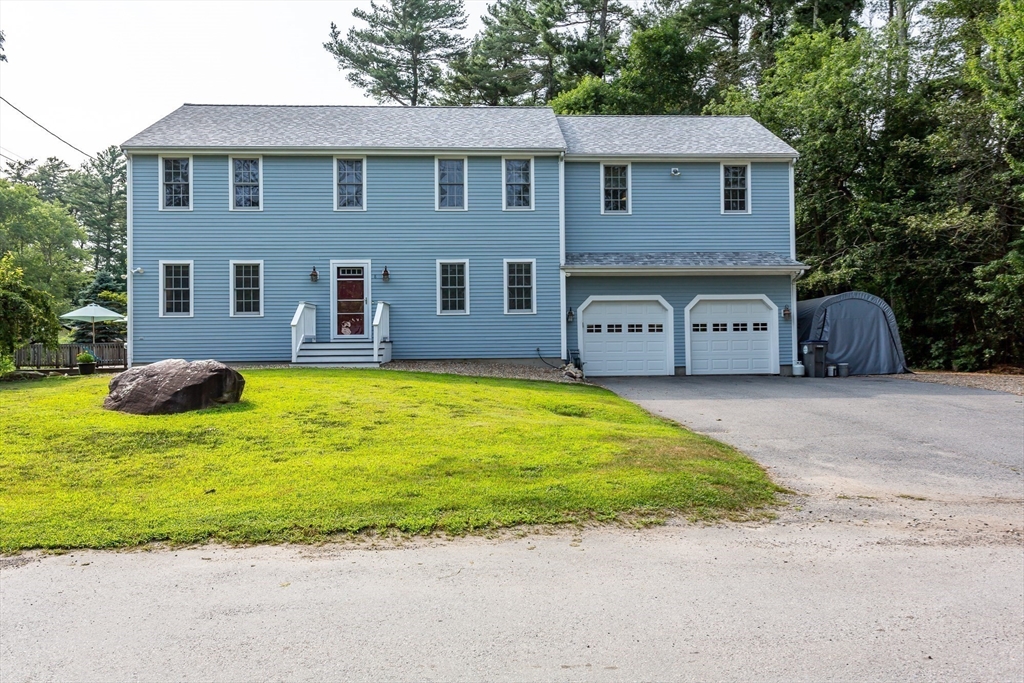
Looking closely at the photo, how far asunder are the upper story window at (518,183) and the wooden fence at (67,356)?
12.1 m

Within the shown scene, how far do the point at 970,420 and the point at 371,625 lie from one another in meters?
10.7

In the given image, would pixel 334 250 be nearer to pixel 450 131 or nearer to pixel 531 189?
pixel 450 131

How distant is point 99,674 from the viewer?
292cm

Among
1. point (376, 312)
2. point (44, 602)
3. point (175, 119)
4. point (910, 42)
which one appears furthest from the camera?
point (910, 42)

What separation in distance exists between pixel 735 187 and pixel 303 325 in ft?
41.0

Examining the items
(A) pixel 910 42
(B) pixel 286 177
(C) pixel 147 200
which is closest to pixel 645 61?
(A) pixel 910 42

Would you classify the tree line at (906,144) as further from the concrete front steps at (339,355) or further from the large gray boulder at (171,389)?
the large gray boulder at (171,389)

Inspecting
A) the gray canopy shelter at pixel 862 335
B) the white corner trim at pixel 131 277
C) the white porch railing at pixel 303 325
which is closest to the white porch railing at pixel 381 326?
the white porch railing at pixel 303 325

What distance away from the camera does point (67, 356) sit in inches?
781

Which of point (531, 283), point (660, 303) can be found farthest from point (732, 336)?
point (531, 283)

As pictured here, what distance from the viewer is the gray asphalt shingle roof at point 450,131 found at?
1747 cm

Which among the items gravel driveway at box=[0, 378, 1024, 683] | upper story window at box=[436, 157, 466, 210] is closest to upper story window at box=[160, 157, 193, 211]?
upper story window at box=[436, 157, 466, 210]

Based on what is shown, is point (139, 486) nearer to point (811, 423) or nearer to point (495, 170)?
point (811, 423)

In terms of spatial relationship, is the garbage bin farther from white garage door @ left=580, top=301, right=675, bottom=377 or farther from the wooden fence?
the wooden fence
